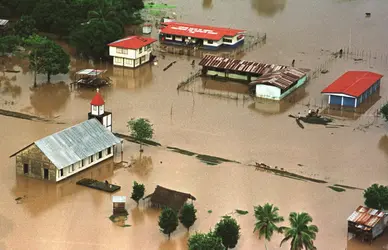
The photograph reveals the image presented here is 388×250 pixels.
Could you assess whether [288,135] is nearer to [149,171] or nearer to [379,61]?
[149,171]

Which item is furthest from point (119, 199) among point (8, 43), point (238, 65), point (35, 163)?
point (8, 43)

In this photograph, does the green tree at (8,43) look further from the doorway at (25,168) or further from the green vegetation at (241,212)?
the green vegetation at (241,212)

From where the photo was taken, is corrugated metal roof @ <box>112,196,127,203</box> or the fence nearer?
corrugated metal roof @ <box>112,196,127,203</box>

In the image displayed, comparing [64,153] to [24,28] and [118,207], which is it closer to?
[118,207]

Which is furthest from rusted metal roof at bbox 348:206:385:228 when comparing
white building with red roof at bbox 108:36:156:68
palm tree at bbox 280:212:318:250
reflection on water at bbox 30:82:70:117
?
white building with red roof at bbox 108:36:156:68

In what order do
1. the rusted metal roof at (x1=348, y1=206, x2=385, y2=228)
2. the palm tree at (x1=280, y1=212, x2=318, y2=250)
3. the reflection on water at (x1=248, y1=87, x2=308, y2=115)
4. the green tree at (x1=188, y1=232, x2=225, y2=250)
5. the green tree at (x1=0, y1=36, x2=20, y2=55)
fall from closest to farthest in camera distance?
the palm tree at (x1=280, y1=212, x2=318, y2=250) < the green tree at (x1=188, y1=232, x2=225, y2=250) < the rusted metal roof at (x1=348, y1=206, x2=385, y2=228) < the reflection on water at (x1=248, y1=87, x2=308, y2=115) < the green tree at (x1=0, y1=36, x2=20, y2=55)

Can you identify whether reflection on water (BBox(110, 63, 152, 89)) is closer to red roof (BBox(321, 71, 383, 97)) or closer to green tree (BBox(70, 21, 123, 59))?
green tree (BBox(70, 21, 123, 59))
